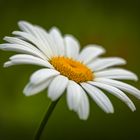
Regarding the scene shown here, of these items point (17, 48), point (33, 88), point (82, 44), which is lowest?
point (33, 88)

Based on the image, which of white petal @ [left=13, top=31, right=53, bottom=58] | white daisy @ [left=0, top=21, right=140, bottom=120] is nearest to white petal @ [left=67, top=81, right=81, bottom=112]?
white daisy @ [left=0, top=21, right=140, bottom=120]

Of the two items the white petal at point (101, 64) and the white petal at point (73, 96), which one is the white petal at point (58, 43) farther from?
the white petal at point (73, 96)

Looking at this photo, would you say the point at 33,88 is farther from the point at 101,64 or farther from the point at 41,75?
the point at 101,64

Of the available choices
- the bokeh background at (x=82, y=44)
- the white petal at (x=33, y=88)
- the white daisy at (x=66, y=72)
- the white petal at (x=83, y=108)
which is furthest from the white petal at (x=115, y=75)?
the bokeh background at (x=82, y=44)

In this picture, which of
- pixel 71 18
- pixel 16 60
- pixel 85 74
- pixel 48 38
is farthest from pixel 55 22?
pixel 16 60

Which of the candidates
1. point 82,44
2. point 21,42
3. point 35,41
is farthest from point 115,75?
point 82,44

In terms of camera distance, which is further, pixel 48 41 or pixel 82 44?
pixel 82 44

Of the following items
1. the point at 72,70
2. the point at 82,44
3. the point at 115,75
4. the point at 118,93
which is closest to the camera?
the point at 118,93
